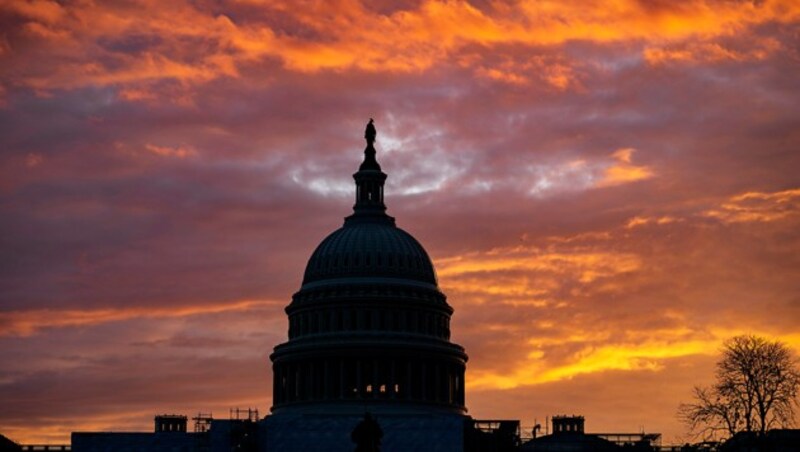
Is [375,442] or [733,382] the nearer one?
[375,442]

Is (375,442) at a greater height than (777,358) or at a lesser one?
lesser

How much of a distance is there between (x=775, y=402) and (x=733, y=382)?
12.2ft

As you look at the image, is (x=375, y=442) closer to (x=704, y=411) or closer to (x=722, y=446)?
(x=704, y=411)

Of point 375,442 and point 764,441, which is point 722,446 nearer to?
point 764,441

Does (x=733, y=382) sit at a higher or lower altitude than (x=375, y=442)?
higher

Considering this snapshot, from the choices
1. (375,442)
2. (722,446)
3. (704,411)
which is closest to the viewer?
(375,442)

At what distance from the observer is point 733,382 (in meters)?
147

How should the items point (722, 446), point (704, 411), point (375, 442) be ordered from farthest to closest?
point (722, 446) < point (704, 411) < point (375, 442)

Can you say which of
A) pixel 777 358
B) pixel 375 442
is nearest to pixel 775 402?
pixel 777 358

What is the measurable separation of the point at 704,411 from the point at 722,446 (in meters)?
10.7

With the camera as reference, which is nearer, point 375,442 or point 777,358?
point 375,442

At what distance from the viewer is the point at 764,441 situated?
14912cm

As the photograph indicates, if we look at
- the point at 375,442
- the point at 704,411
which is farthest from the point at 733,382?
the point at 375,442

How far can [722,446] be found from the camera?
15438cm
